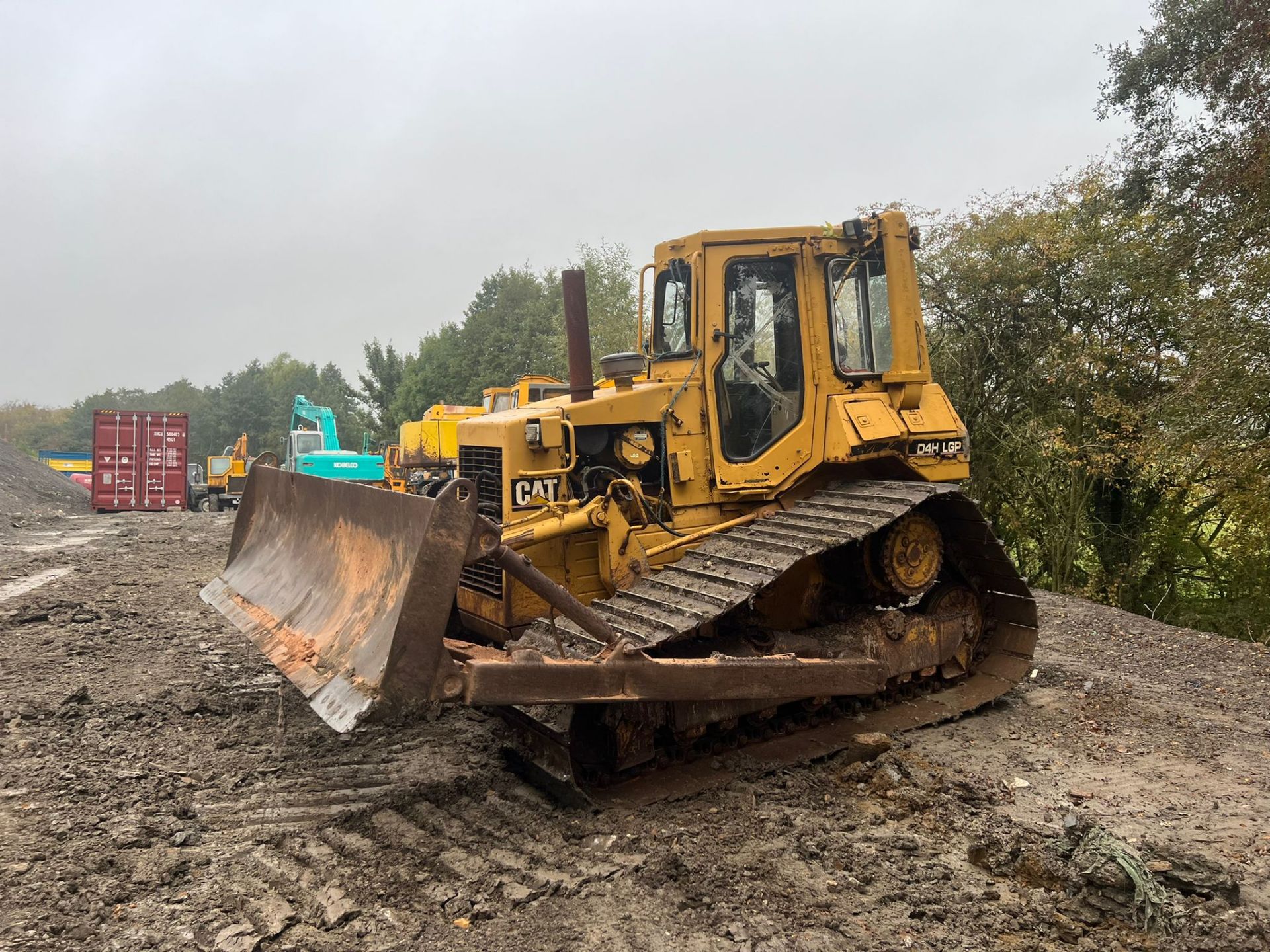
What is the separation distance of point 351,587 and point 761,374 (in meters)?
2.66

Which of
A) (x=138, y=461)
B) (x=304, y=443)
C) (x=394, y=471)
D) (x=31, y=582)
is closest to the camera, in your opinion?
(x=31, y=582)

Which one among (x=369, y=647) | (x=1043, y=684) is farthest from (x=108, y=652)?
(x=1043, y=684)

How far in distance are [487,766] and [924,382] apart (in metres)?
3.50

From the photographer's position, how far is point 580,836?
3672mm

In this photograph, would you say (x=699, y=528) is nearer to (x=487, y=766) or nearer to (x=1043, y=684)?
(x=487, y=766)

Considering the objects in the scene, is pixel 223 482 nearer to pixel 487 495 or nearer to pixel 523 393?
pixel 523 393

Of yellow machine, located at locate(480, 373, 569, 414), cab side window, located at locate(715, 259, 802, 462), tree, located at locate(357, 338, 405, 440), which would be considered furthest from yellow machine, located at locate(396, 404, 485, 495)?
tree, located at locate(357, 338, 405, 440)

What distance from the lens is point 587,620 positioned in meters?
3.61

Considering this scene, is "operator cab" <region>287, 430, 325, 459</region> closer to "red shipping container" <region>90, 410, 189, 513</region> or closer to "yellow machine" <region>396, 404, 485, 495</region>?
"red shipping container" <region>90, 410, 189, 513</region>

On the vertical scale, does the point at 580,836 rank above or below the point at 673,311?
below

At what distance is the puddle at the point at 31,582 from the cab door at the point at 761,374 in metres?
7.32

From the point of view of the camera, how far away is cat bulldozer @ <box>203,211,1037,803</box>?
412 centimetres

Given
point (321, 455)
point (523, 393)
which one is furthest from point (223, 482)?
point (523, 393)

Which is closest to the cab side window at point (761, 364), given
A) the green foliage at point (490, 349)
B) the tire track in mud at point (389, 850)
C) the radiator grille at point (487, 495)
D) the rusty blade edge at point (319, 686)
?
the radiator grille at point (487, 495)
